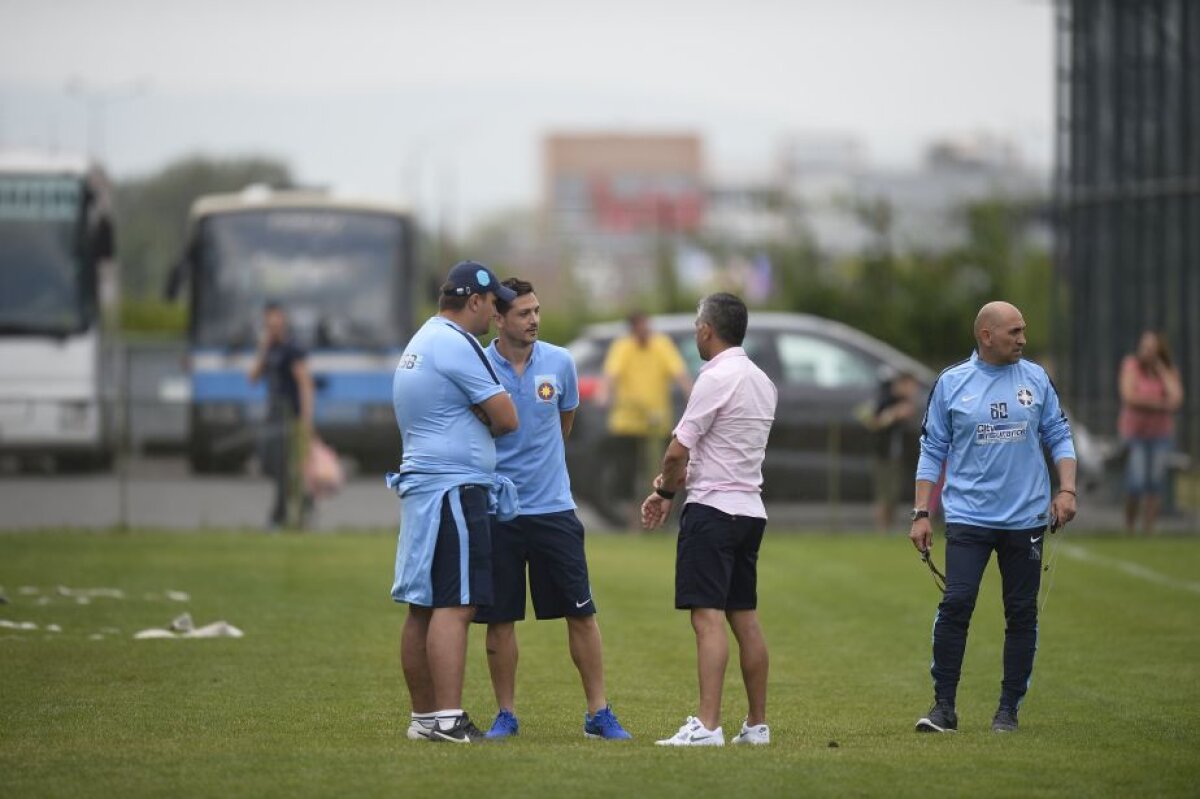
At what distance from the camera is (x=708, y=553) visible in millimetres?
8758

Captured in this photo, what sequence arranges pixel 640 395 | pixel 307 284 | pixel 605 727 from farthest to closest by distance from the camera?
pixel 307 284
pixel 640 395
pixel 605 727

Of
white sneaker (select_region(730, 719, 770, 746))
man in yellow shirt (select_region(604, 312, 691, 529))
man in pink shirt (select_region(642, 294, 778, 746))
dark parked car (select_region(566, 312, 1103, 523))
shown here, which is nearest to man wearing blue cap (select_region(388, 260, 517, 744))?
man in pink shirt (select_region(642, 294, 778, 746))

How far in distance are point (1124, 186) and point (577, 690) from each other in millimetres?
20010

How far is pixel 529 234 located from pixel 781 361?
158465mm

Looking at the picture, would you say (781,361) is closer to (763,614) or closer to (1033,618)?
(763,614)

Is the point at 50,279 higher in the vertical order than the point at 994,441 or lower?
higher

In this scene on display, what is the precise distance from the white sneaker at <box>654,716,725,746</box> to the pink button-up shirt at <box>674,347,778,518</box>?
89 cm

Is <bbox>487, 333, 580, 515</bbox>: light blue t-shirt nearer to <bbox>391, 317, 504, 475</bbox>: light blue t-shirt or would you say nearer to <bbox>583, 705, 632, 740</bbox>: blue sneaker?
<bbox>391, 317, 504, 475</bbox>: light blue t-shirt

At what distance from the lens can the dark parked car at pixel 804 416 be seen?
2070cm

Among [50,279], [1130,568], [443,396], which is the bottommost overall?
[1130,568]

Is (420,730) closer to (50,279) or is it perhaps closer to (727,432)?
(727,432)

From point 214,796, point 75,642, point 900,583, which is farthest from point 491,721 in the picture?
point 900,583

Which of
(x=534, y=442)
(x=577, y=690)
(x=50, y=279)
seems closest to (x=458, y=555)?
(x=534, y=442)

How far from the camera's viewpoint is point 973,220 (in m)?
45.2
